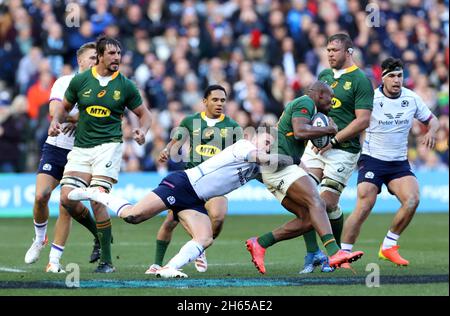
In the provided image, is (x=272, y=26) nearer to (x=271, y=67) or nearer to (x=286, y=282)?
(x=271, y=67)

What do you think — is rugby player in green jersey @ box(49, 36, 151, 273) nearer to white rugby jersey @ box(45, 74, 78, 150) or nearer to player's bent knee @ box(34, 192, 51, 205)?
white rugby jersey @ box(45, 74, 78, 150)

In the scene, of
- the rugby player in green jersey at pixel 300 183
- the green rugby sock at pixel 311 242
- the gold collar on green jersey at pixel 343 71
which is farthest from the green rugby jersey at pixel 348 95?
the green rugby sock at pixel 311 242

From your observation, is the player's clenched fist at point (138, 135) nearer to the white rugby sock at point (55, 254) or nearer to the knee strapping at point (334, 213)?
the white rugby sock at point (55, 254)

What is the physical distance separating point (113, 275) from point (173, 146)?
2.18 metres

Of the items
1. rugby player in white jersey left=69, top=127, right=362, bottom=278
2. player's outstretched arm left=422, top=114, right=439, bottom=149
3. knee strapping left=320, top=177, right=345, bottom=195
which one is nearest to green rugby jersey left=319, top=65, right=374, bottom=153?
knee strapping left=320, top=177, right=345, bottom=195

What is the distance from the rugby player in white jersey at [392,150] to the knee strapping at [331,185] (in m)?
0.45

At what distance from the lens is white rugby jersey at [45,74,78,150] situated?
41.2 feet

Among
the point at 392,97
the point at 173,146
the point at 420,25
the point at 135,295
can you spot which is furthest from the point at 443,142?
the point at 135,295

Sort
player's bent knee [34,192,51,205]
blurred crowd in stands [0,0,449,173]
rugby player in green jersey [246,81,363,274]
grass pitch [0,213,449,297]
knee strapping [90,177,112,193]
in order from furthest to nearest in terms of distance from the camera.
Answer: blurred crowd in stands [0,0,449,173] < player's bent knee [34,192,51,205] < knee strapping [90,177,112,193] < rugby player in green jersey [246,81,363,274] < grass pitch [0,213,449,297]

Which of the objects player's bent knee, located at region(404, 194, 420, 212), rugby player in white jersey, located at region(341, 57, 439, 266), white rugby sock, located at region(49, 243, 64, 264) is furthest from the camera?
rugby player in white jersey, located at region(341, 57, 439, 266)

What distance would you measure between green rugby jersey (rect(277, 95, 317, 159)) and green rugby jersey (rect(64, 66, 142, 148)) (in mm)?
1732

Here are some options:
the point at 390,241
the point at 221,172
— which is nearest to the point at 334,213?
the point at 390,241

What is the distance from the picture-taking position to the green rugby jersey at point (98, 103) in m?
12.1

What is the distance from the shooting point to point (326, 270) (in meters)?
12.2
